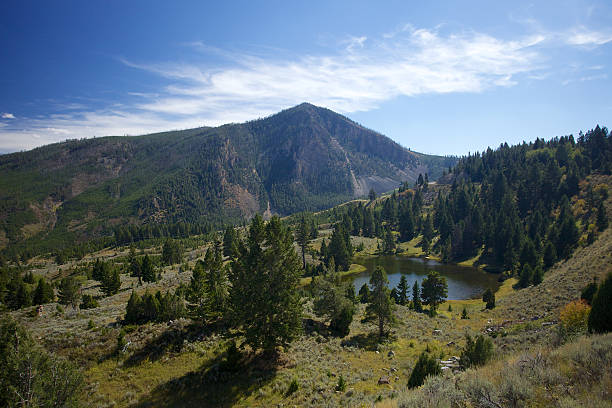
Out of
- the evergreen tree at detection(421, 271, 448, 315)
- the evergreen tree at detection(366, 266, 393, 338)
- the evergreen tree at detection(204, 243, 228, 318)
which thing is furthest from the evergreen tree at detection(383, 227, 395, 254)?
the evergreen tree at detection(204, 243, 228, 318)

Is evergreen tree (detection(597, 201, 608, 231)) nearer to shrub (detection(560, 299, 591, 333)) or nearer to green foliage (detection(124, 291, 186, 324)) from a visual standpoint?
shrub (detection(560, 299, 591, 333))

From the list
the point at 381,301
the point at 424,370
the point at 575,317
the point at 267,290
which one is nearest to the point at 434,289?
the point at 381,301

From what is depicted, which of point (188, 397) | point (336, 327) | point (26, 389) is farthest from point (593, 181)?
point (26, 389)

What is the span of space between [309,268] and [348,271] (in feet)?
65.2

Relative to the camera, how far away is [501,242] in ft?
378

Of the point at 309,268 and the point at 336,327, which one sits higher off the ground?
the point at 336,327

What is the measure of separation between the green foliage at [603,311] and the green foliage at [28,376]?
3293 centimetres

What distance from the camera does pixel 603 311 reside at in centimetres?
1928

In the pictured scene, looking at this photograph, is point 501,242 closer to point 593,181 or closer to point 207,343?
point 593,181

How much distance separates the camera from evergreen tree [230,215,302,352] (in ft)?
92.2

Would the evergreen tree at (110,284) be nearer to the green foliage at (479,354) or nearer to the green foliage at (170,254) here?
the green foliage at (170,254)

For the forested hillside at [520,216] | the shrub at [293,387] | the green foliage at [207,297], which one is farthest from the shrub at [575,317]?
the forested hillside at [520,216]

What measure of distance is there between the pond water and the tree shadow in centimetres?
6028

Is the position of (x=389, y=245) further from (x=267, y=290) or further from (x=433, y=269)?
(x=267, y=290)
